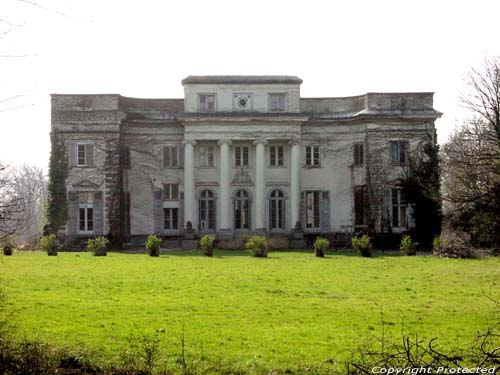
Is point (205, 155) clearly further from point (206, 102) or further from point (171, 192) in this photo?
point (206, 102)

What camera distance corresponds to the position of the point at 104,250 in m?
32.9

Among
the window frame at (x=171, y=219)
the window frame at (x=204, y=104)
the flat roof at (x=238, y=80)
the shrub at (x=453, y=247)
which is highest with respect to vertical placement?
the flat roof at (x=238, y=80)

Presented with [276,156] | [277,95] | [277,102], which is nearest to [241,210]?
[276,156]

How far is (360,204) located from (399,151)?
421 cm

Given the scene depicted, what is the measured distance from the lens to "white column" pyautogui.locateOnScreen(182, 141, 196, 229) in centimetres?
4138

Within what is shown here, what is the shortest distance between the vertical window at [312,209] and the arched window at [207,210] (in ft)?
20.5

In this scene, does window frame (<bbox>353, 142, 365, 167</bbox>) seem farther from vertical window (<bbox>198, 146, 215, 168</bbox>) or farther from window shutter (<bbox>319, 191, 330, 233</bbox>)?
vertical window (<bbox>198, 146, 215, 168</bbox>)

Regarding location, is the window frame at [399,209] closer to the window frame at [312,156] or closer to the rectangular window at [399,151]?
the rectangular window at [399,151]

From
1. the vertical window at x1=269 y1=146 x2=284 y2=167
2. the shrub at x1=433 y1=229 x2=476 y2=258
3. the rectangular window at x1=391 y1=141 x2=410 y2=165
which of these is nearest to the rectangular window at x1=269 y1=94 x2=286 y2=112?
the vertical window at x1=269 y1=146 x2=284 y2=167

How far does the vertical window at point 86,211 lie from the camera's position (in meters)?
40.3

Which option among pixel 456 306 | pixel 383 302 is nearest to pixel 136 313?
pixel 383 302

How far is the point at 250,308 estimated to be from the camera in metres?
14.2

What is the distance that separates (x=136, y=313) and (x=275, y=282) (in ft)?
22.0

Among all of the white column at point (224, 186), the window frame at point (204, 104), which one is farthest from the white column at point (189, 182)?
the window frame at point (204, 104)
